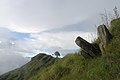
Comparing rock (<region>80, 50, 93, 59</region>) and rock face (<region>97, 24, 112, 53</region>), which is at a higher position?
rock face (<region>97, 24, 112, 53</region>)

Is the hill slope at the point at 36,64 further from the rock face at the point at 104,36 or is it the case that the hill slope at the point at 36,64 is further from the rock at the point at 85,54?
the rock face at the point at 104,36

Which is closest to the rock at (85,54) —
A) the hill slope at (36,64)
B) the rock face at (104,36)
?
the rock face at (104,36)

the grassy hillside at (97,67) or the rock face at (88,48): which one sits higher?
the rock face at (88,48)

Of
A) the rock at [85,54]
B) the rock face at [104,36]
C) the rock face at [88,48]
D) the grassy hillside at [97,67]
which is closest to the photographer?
the grassy hillside at [97,67]

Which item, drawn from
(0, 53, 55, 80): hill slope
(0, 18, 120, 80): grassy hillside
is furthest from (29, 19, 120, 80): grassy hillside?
(0, 53, 55, 80): hill slope

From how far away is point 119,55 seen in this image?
11664mm

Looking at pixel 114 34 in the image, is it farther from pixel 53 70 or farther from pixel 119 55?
pixel 53 70

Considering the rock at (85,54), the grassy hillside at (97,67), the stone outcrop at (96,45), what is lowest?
the grassy hillside at (97,67)

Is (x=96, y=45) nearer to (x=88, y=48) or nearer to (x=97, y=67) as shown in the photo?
(x=88, y=48)

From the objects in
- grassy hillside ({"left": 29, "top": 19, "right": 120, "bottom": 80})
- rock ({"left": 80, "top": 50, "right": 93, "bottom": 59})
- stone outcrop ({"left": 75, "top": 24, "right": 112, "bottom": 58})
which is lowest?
grassy hillside ({"left": 29, "top": 19, "right": 120, "bottom": 80})

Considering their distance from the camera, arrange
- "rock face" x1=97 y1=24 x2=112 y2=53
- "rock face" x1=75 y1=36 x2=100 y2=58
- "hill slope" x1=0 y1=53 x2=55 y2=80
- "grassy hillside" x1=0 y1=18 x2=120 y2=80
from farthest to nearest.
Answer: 1. "hill slope" x1=0 y1=53 x2=55 y2=80
2. "rock face" x1=75 y1=36 x2=100 y2=58
3. "rock face" x1=97 y1=24 x2=112 y2=53
4. "grassy hillside" x1=0 y1=18 x2=120 y2=80

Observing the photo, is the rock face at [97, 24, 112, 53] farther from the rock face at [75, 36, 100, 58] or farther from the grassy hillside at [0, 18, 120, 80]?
the rock face at [75, 36, 100, 58]

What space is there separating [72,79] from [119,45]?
2893 millimetres

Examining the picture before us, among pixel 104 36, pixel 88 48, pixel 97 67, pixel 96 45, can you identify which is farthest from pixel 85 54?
pixel 97 67
